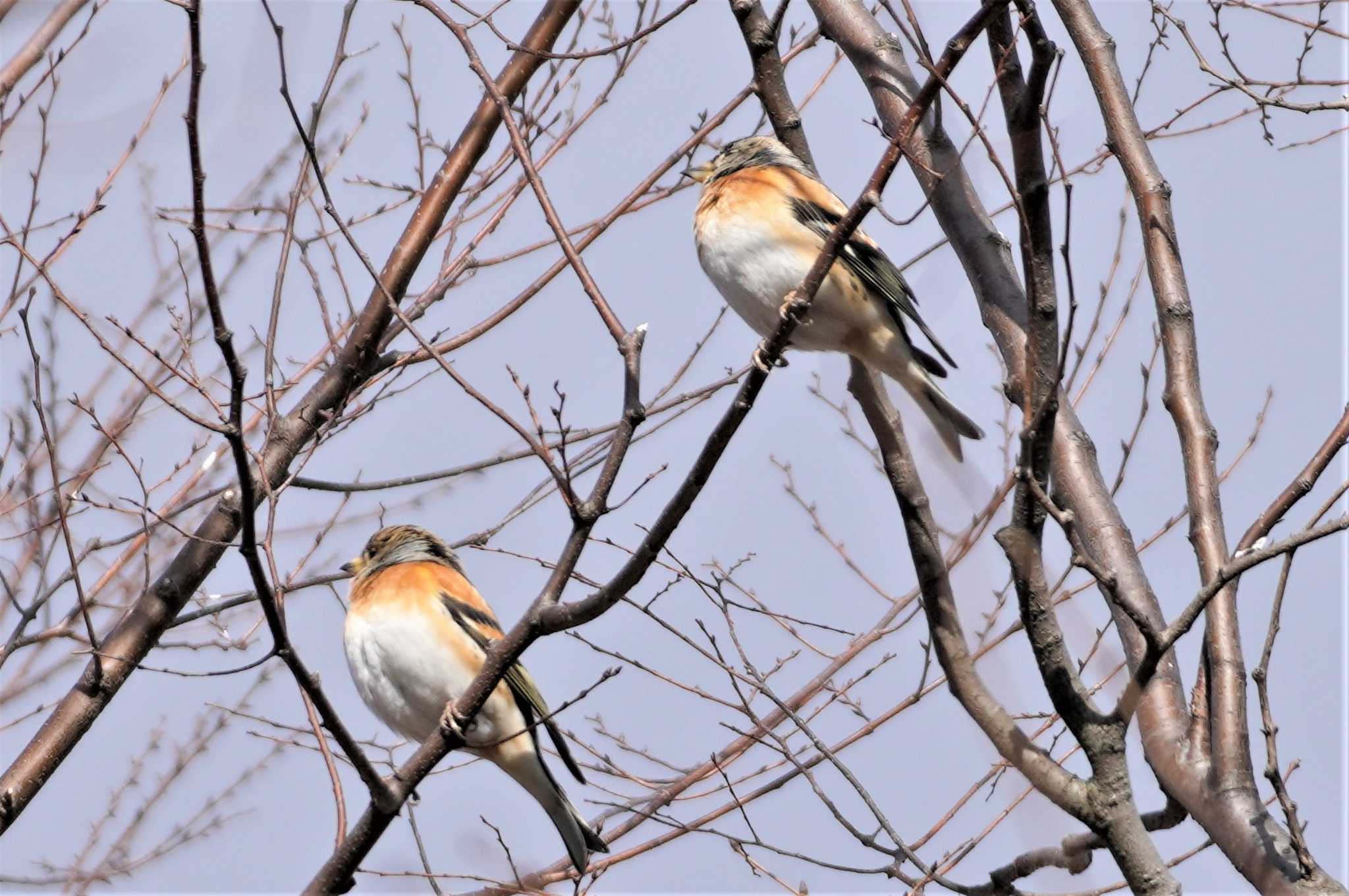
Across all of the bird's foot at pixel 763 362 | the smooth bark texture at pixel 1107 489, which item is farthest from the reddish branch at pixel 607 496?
the smooth bark texture at pixel 1107 489

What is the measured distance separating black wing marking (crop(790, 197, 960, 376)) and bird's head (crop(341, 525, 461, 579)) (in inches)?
86.1

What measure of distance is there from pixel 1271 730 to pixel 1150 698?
760 mm

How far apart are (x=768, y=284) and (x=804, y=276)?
0.59ft

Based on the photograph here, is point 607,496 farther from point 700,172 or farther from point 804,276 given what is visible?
point 700,172

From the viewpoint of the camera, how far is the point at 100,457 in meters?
5.58

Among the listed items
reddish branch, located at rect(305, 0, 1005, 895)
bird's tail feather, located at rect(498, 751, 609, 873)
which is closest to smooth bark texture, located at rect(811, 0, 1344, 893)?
reddish branch, located at rect(305, 0, 1005, 895)

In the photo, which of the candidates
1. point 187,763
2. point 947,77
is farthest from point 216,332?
point 187,763

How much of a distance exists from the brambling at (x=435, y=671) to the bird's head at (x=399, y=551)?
0.24 meters

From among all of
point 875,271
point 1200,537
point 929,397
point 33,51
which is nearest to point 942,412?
point 929,397

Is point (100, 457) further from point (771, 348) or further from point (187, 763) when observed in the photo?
point (771, 348)

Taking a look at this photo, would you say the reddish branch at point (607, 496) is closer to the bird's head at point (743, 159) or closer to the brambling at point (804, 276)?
the brambling at point (804, 276)

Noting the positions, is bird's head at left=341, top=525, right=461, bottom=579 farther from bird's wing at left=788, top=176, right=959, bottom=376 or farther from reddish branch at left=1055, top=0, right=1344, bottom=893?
reddish branch at left=1055, top=0, right=1344, bottom=893

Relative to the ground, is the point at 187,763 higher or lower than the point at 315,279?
lower

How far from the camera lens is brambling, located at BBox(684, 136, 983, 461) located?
5094 millimetres
